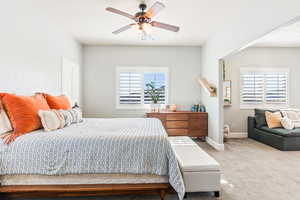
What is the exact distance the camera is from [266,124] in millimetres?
5188

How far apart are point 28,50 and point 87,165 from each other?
201 centimetres

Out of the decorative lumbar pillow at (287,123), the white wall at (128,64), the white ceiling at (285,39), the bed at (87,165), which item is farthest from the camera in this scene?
the white wall at (128,64)

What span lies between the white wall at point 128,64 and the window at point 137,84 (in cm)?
14

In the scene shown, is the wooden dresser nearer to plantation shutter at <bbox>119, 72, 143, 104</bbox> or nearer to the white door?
plantation shutter at <bbox>119, 72, 143, 104</bbox>

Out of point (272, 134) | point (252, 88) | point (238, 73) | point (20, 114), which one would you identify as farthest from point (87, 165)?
point (252, 88)

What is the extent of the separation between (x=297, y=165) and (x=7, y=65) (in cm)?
472

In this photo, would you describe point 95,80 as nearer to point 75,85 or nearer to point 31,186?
point 75,85

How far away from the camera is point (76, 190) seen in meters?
2.10

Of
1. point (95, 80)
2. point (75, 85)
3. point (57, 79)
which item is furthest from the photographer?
point (95, 80)

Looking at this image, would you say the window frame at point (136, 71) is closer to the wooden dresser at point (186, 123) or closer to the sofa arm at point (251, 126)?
the wooden dresser at point (186, 123)

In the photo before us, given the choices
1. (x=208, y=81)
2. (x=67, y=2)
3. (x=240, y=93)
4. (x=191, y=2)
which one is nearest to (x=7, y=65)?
A: (x=67, y=2)

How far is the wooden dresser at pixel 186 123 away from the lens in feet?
16.7

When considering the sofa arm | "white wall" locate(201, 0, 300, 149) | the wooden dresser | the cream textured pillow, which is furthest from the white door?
the sofa arm

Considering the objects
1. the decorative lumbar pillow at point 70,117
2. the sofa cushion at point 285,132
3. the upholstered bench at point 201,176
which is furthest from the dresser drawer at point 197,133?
the decorative lumbar pillow at point 70,117
